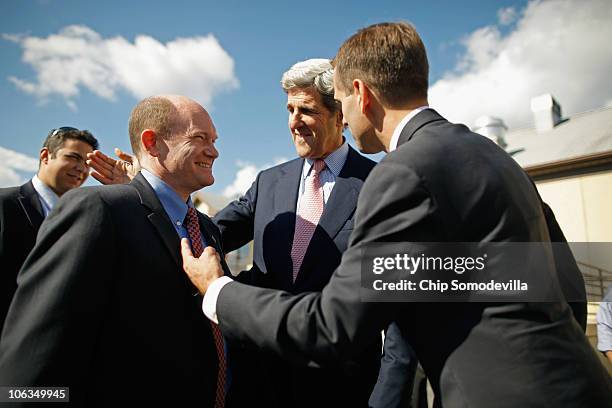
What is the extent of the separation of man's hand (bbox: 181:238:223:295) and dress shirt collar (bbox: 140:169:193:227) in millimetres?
404

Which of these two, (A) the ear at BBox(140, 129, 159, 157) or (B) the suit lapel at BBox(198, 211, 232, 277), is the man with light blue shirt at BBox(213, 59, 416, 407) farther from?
(A) the ear at BBox(140, 129, 159, 157)

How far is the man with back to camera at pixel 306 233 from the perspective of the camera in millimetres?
2531

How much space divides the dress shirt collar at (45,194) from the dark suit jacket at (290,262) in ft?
6.56

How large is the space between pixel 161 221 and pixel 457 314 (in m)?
1.48

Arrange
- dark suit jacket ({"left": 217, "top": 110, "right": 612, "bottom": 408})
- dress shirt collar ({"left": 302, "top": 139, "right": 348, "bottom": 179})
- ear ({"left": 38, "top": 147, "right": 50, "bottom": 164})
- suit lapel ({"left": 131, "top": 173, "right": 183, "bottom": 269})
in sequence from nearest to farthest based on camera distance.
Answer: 1. dark suit jacket ({"left": 217, "top": 110, "right": 612, "bottom": 408})
2. suit lapel ({"left": 131, "top": 173, "right": 183, "bottom": 269})
3. dress shirt collar ({"left": 302, "top": 139, "right": 348, "bottom": 179})
4. ear ({"left": 38, "top": 147, "right": 50, "bottom": 164})

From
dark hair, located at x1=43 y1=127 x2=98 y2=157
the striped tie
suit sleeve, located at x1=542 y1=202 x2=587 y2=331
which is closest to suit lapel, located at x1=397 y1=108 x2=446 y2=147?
suit sleeve, located at x1=542 y1=202 x2=587 y2=331

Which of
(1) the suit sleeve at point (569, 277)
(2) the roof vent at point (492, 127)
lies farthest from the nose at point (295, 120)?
(2) the roof vent at point (492, 127)

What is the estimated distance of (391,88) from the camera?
6.23 feet

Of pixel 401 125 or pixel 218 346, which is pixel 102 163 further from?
pixel 401 125

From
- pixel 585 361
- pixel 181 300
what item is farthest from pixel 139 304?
pixel 585 361

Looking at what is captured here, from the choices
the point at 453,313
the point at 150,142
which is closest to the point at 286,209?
the point at 150,142

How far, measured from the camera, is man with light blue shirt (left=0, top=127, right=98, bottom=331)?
347 cm

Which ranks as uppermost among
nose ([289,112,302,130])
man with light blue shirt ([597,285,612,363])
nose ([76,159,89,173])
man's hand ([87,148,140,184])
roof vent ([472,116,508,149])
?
roof vent ([472,116,508,149])

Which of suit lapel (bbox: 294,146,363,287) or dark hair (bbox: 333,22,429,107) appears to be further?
suit lapel (bbox: 294,146,363,287)
